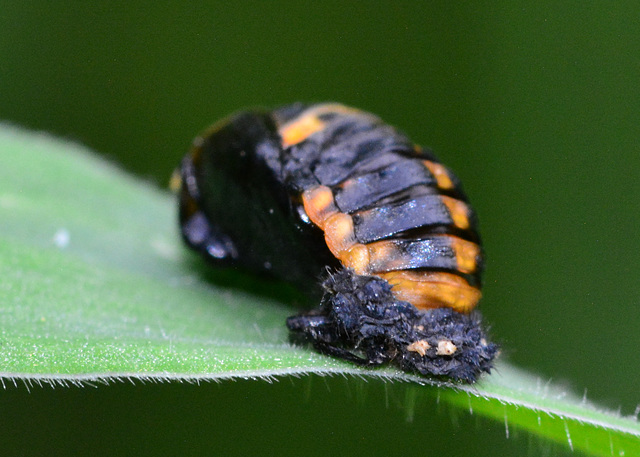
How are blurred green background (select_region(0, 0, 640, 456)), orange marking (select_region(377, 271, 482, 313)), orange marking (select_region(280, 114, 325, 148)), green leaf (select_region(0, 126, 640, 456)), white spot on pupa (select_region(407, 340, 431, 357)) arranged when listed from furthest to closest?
1. blurred green background (select_region(0, 0, 640, 456))
2. orange marking (select_region(280, 114, 325, 148))
3. orange marking (select_region(377, 271, 482, 313))
4. white spot on pupa (select_region(407, 340, 431, 357))
5. green leaf (select_region(0, 126, 640, 456))

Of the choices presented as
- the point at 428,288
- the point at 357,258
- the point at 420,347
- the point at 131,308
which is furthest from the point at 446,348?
the point at 131,308

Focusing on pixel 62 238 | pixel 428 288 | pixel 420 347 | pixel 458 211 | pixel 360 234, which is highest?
pixel 458 211

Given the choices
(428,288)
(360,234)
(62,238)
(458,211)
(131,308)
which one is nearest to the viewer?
(428,288)

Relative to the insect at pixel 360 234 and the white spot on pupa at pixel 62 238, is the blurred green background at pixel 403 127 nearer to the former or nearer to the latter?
the insect at pixel 360 234

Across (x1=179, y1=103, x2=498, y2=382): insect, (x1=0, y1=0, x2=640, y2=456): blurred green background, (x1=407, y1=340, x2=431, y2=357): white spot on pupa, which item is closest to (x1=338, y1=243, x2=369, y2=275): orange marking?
→ (x1=179, y1=103, x2=498, y2=382): insect

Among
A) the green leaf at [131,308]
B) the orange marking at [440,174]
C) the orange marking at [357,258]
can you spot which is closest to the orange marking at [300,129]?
the orange marking at [440,174]

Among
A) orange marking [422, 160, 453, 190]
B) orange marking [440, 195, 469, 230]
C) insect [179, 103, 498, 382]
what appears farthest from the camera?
orange marking [422, 160, 453, 190]

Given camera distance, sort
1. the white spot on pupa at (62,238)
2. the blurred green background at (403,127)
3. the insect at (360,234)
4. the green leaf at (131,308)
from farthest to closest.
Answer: the blurred green background at (403,127), the white spot on pupa at (62,238), the insect at (360,234), the green leaf at (131,308)

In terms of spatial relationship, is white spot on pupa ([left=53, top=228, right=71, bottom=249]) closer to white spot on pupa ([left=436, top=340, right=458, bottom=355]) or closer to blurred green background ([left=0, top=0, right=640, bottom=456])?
blurred green background ([left=0, top=0, right=640, bottom=456])

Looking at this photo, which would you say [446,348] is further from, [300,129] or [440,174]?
[300,129]
